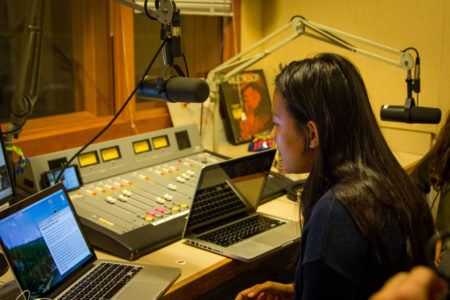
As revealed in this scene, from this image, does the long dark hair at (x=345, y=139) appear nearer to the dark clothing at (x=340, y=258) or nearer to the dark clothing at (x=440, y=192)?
the dark clothing at (x=340, y=258)

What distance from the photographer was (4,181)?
1.61 m

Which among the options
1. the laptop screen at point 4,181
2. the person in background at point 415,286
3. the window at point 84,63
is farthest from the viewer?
the window at point 84,63

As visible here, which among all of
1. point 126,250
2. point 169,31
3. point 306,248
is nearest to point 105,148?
point 126,250

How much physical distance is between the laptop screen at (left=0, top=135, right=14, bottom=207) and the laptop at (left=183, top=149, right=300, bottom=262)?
56 cm

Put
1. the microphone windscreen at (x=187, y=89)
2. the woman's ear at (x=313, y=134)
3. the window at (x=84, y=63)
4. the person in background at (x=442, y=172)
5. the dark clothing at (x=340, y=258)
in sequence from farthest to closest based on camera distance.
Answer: the window at (x=84, y=63) → the person in background at (x=442, y=172) → the microphone windscreen at (x=187, y=89) → the woman's ear at (x=313, y=134) → the dark clothing at (x=340, y=258)

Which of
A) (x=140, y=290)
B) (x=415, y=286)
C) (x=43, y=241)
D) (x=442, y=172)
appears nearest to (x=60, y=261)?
(x=43, y=241)

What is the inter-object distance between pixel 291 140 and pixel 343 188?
21 cm

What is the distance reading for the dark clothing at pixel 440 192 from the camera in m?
2.06

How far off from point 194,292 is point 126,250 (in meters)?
0.24

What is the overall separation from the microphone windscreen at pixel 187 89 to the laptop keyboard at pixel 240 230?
0.46 meters

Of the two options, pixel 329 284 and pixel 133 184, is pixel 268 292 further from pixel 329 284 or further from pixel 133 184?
pixel 133 184

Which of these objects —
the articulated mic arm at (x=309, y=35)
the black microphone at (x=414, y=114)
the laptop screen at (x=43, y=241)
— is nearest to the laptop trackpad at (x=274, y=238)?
the laptop screen at (x=43, y=241)

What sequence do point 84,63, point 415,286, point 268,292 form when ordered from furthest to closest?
point 84,63, point 268,292, point 415,286


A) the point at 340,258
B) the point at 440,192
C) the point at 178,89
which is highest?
the point at 178,89
